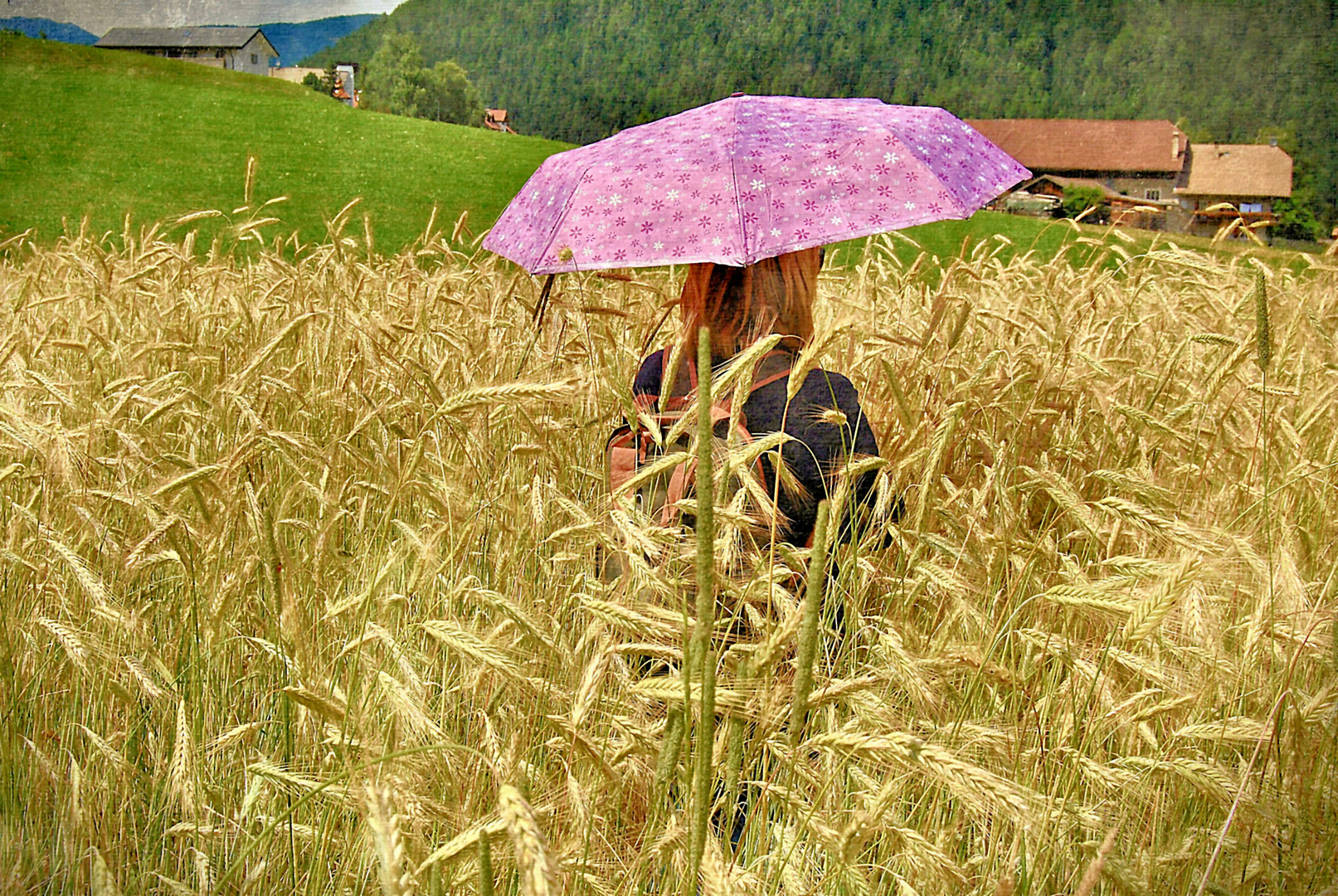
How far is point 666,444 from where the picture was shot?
3.72 ft

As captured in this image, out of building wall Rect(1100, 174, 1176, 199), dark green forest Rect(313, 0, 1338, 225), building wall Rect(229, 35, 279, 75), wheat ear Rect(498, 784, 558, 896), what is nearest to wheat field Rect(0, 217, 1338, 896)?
wheat ear Rect(498, 784, 558, 896)

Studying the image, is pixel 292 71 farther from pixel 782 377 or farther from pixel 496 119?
pixel 782 377

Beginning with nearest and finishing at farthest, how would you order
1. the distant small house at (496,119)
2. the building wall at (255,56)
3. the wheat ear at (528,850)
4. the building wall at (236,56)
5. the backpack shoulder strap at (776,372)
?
the wheat ear at (528,850), the backpack shoulder strap at (776,372), the building wall at (236,56), the building wall at (255,56), the distant small house at (496,119)

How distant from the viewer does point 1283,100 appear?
39969 mm

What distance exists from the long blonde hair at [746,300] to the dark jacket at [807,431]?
72 millimetres

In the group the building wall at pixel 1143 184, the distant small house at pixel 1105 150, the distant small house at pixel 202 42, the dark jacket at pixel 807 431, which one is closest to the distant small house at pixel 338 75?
the distant small house at pixel 202 42

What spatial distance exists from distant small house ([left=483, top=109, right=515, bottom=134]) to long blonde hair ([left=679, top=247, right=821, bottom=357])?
58.3 meters

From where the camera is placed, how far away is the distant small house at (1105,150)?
191ft

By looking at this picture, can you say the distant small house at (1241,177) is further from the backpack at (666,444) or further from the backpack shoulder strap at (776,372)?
the backpack at (666,444)

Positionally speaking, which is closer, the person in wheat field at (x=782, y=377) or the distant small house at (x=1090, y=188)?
the person in wheat field at (x=782, y=377)

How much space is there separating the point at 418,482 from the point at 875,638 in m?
0.87

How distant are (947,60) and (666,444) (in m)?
58.4

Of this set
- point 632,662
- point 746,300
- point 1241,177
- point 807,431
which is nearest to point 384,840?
point 632,662

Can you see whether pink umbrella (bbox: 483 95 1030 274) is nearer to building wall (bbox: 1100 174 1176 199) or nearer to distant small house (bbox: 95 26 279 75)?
distant small house (bbox: 95 26 279 75)
